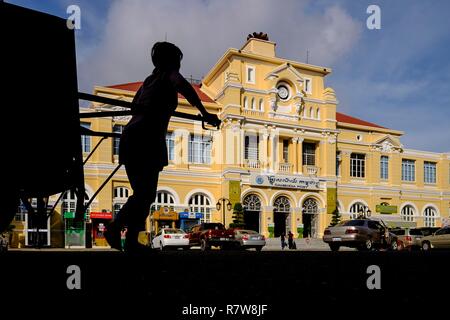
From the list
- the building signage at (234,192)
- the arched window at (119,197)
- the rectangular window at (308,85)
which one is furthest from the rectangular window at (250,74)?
the arched window at (119,197)

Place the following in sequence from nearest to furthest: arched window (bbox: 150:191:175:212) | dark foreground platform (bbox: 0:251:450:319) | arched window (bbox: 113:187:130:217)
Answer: dark foreground platform (bbox: 0:251:450:319) < arched window (bbox: 113:187:130:217) < arched window (bbox: 150:191:175:212)

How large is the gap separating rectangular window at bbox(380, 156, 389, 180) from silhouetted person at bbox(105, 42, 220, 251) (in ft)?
153

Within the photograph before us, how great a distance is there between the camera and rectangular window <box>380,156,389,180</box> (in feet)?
159

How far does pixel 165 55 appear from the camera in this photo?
4.97 meters

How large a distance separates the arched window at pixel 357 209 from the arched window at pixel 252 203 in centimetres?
1037

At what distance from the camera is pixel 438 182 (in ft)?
171

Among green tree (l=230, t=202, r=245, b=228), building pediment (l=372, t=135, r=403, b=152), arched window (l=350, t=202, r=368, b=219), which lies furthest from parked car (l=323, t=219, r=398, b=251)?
building pediment (l=372, t=135, r=403, b=152)

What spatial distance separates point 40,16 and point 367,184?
47391 mm

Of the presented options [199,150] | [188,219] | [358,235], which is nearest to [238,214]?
[188,219]

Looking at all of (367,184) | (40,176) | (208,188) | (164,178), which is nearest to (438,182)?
(367,184)

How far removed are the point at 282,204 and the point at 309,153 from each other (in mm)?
6056

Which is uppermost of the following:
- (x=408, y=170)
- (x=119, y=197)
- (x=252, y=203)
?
(x=408, y=170)

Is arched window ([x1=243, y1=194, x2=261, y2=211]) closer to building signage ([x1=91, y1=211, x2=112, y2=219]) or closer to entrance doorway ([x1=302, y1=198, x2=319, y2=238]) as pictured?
entrance doorway ([x1=302, y1=198, x2=319, y2=238])

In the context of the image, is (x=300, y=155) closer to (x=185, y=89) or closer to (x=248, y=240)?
(x=248, y=240)
